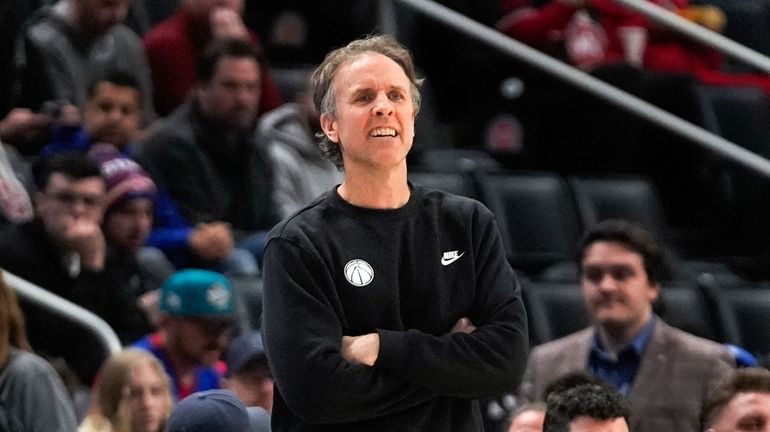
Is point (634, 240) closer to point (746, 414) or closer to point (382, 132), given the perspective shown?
point (746, 414)

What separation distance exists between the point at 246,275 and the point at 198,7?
A: 1478 millimetres

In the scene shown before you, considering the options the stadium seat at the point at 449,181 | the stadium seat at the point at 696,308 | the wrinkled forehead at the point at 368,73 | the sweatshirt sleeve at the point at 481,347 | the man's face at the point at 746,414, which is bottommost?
the stadium seat at the point at 696,308

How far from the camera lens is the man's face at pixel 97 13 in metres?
6.50

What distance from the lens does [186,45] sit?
22.2 feet

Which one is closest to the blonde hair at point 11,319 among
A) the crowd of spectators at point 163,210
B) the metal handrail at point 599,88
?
the crowd of spectators at point 163,210

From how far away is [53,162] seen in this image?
218 inches

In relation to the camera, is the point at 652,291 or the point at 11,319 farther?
the point at 652,291

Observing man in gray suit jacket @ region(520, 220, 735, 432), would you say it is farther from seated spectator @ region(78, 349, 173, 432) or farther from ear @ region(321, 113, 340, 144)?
ear @ region(321, 113, 340, 144)

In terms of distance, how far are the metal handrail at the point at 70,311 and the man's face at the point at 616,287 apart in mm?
1334

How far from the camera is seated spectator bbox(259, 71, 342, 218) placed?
6.31 m

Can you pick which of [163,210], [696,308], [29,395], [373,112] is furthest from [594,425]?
[696,308]

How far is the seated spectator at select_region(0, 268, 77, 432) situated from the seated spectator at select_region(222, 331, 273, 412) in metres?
0.73

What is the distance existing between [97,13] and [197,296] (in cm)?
171

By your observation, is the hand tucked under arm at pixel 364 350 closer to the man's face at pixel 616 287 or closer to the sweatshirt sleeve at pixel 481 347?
the sweatshirt sleeve at pixel 481 347
